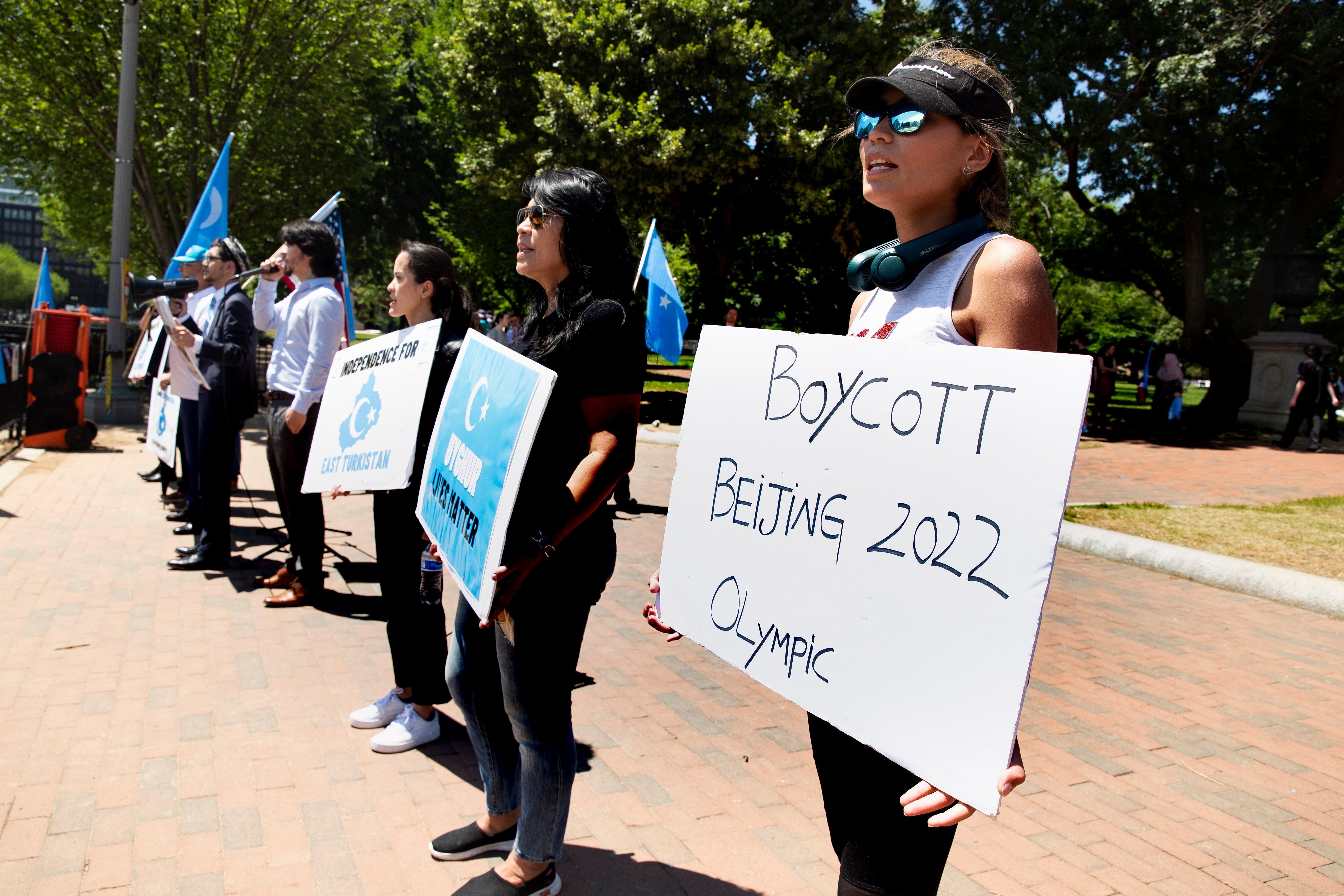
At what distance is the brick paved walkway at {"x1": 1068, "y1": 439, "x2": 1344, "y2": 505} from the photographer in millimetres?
10836

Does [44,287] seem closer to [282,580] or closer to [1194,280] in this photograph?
[282,580]

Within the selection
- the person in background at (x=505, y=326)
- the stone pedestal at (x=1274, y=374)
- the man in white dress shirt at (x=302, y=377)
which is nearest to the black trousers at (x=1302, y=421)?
the stone pedestal at (x=1274, y=374)

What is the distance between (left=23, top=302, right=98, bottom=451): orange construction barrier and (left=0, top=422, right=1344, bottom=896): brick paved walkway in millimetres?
6765

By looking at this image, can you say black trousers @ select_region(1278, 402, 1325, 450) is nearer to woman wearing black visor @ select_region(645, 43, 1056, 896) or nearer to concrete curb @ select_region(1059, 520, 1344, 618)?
concrete curb @ select_region(1059, 520, 1344, 618)

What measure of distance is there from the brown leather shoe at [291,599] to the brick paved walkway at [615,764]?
0.08 metres

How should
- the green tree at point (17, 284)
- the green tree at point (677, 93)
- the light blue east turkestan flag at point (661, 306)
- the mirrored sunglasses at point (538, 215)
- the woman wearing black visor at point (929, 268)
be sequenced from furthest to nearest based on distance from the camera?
1. the green tree at point (17, 284)
2. the green tree at point (677, 93)
3. the light blue east turkestan flag at point (661, 306)
4. the mirrored sunglasses at point (538, 215)
5. the woman wearing black visor at point (929, 268)

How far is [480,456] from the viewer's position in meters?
2.30

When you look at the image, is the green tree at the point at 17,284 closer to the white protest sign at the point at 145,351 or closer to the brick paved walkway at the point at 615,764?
the white protest sign at the point at 145,351

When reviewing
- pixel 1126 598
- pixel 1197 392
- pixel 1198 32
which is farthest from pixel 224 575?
pixel 1197 392

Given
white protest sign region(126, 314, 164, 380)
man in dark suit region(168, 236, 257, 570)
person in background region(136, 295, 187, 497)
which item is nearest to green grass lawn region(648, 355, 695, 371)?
person in background region(136, 295, 187, 497)

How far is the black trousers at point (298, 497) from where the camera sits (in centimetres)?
518

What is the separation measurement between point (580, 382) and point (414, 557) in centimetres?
157

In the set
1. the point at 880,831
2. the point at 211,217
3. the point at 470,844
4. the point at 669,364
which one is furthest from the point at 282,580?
the point at 669,364

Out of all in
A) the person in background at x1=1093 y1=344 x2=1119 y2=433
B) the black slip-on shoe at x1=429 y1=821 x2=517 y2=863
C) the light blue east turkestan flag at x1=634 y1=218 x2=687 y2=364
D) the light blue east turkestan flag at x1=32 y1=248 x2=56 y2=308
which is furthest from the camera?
the person in background at x1=1093 y1=344 x2=1119 y2=433
